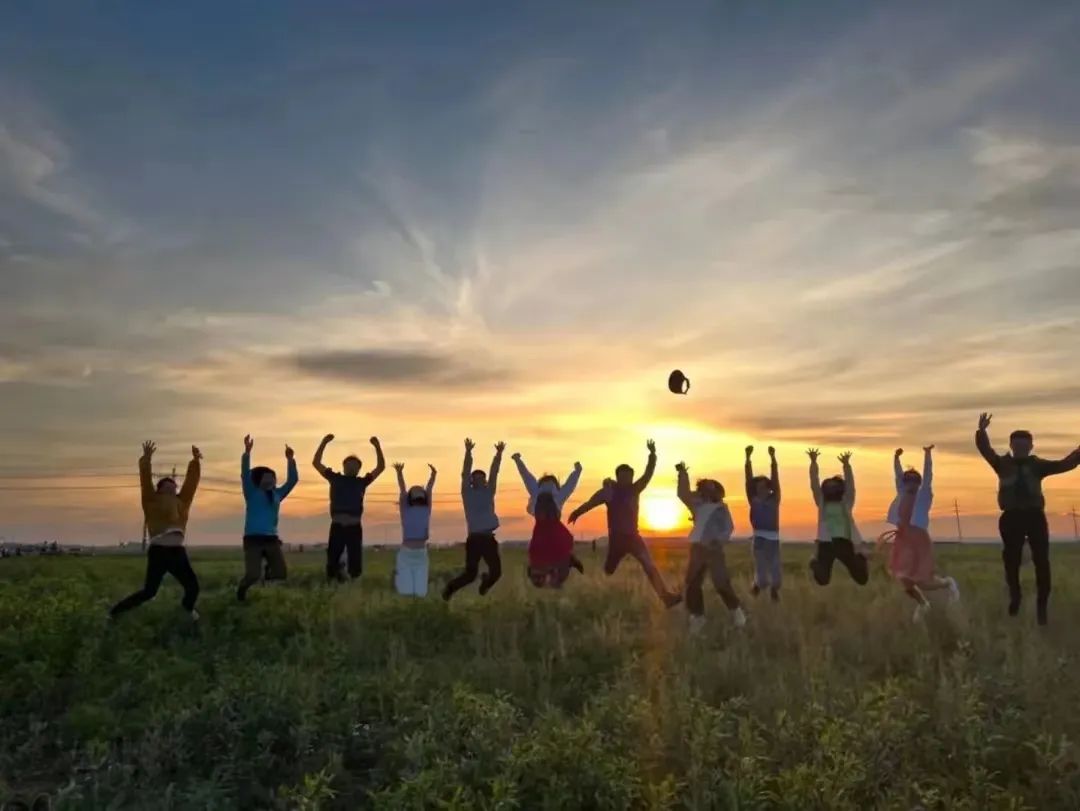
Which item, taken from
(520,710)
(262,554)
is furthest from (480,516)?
(520,710)

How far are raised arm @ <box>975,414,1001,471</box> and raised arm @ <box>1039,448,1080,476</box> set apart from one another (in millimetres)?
573

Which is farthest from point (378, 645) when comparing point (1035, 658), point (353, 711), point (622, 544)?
point (1035, 658)

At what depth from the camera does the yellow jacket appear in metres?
13.7

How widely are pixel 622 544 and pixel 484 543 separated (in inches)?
87.4

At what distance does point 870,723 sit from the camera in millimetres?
8031

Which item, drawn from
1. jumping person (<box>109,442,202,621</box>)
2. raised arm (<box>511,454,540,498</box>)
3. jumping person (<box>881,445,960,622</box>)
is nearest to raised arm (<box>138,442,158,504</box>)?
jumping person (<box>109,442,202,621</box>)

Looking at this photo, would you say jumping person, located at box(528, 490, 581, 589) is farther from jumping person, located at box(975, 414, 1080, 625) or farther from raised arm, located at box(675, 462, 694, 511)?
jumping person, located at box(975, 414, 1080, 625)

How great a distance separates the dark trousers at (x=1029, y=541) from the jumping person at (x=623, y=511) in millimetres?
4893

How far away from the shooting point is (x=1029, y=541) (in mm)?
13875

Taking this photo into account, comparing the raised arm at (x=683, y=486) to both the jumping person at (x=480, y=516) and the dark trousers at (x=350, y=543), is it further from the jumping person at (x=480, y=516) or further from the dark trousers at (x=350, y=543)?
the dark trousers at (x=350, y=543)

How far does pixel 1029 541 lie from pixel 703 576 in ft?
15.0

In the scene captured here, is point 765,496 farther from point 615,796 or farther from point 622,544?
point 615,796

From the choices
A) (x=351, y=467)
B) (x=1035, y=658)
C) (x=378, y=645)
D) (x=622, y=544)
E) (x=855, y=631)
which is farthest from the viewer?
(x=351, y=467)

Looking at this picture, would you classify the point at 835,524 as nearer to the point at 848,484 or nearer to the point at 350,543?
the point at 848,484
